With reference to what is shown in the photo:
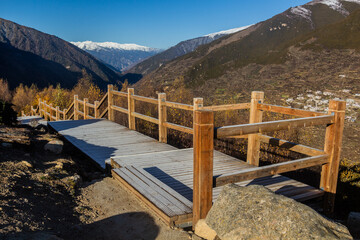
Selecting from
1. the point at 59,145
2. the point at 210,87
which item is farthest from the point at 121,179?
the point at 210,87

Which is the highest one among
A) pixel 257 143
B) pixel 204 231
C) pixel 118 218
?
pixel 257 143

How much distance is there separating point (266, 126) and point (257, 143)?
1932mm

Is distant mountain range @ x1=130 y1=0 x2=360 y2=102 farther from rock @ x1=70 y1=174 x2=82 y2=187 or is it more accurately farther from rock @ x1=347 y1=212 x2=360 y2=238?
rock @ x1=347 y1=212 x2=360 y2=238

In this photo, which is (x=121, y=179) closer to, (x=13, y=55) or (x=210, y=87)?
(x=210, y=87)

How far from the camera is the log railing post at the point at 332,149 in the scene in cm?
405

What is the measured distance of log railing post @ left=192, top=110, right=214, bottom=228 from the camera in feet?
9.61

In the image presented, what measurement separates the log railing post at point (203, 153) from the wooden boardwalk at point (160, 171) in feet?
0.88

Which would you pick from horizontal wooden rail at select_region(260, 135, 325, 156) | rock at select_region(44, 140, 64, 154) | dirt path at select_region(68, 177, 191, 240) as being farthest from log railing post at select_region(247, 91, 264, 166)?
rock at select_region(44, 140, 64, 154)

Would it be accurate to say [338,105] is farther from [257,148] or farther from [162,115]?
[162,115]

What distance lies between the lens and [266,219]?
247 centimetres

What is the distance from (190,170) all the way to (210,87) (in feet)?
86.7

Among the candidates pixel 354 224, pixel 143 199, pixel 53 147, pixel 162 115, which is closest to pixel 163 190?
pixel 143 199

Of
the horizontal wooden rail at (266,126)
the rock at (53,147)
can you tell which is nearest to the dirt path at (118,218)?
the horizontal wooden rail at (266,126)

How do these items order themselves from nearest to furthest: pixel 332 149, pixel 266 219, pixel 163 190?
pixel 266 219 → pixel 163 190 → pixel 332 149
